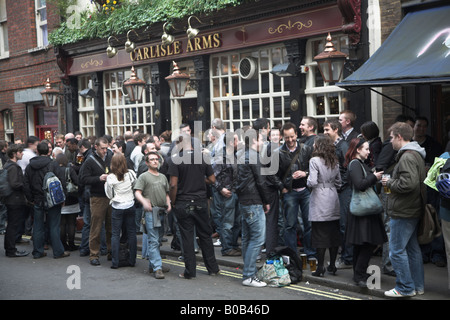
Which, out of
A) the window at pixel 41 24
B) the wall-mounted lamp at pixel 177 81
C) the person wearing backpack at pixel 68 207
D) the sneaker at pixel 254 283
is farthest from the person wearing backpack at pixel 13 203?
the window at pixel 41 24

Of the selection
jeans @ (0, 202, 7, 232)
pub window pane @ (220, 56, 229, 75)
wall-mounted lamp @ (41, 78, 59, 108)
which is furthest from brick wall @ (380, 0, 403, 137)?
wall-mounted lamp @ (41, 78, 59, 108)

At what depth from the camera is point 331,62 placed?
10.4m

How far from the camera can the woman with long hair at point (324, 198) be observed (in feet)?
24.8

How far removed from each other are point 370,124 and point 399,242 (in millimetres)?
2233

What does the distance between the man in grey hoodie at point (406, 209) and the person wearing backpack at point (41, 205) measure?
5763 mm

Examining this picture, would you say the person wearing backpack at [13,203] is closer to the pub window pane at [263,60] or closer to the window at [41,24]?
the pub window pane at [263,60]

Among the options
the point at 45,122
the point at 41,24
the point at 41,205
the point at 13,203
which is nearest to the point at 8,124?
the point at 45,122

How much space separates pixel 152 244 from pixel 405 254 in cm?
354

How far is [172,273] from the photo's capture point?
853cm

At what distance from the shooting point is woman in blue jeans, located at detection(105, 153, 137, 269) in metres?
8.80

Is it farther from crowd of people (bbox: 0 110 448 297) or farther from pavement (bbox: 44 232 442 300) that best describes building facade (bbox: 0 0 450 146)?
pavement (bbox: 44 232 442 300)

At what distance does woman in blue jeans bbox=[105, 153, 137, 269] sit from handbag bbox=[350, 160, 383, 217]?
351 cm
